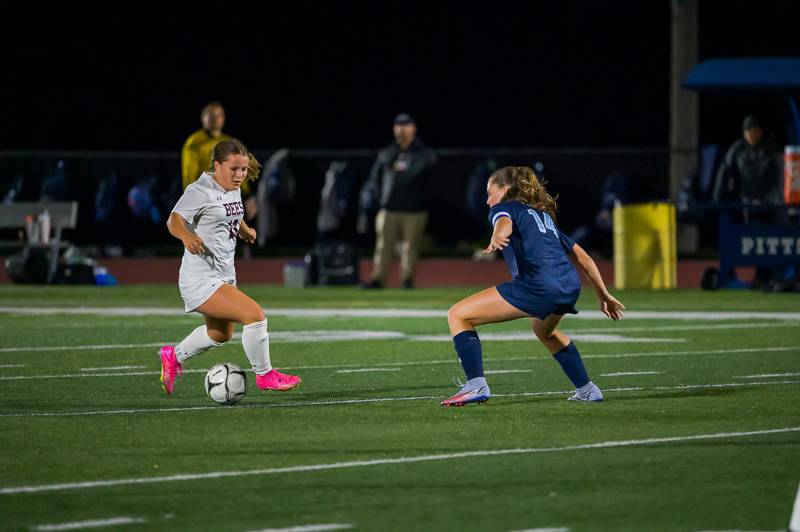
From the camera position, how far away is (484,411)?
1038cm

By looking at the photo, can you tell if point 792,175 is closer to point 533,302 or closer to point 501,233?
point 533,302

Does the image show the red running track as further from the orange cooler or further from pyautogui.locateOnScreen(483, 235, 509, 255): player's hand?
pyautogui.locateOnScreen(483, 235, 509, 255): player's hand

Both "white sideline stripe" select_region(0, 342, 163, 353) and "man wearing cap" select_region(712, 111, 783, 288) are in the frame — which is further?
"man wearing cap" select_region(712, 111, 783, 288)

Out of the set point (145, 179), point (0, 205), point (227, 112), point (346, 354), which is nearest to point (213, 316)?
point (346, 354)

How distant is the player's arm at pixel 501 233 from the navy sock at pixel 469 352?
0.59 metres

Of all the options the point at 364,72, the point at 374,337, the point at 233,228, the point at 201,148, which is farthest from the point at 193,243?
the point at 364,72

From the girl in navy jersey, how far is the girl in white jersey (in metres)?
1.28

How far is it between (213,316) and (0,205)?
1758cm

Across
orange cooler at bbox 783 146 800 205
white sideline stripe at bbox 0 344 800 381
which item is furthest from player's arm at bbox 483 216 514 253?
orange cooler at bbox 783 146 800 205

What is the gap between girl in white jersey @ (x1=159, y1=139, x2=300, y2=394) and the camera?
1109cm

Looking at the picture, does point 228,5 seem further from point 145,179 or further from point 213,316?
point 213,316

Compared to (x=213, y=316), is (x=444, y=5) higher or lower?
higher

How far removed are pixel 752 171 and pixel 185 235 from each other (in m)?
14.8

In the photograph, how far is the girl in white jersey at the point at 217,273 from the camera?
11086 millimetres
